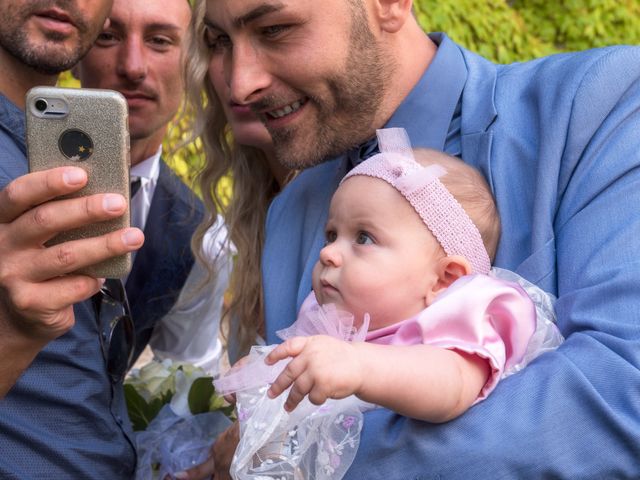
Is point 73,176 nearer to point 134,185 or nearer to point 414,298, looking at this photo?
point 414,298

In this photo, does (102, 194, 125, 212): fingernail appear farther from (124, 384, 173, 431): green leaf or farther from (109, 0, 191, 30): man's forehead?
(109, 0, 191, 30): man's forehead

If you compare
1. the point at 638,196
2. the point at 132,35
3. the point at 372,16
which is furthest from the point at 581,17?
the point at 638,196

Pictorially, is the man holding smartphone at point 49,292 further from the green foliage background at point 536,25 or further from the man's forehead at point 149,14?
the green foliage background at point 536,25

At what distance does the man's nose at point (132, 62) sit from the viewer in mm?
3945

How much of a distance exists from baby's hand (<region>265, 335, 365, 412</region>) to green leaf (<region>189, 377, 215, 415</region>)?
65.8 inches

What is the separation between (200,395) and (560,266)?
1.63 m

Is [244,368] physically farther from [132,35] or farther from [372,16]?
[132,35]

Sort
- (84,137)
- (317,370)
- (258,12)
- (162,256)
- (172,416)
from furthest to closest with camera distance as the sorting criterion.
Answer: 1. (162,256)
2. (172,416)
3. (258,12)
4. (84,137)
5. (317,370)

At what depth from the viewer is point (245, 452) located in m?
2.15

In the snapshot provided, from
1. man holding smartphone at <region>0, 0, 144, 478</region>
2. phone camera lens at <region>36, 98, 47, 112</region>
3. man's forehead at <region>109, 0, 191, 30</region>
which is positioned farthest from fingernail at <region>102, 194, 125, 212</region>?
man's forehead at <region>109, 0, 191, 30</region>

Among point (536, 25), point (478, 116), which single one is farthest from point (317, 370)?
point (536, 25)

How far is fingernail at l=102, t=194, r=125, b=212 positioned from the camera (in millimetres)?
1986

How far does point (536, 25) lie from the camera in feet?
30.9

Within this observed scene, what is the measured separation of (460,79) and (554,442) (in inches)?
44.9
